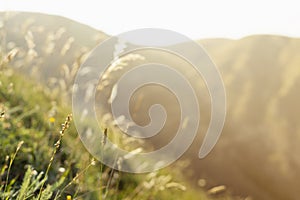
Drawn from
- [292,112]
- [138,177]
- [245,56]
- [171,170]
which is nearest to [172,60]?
[245,56]

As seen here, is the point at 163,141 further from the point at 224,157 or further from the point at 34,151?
the point at 34,151

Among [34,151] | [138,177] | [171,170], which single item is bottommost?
[171,170]

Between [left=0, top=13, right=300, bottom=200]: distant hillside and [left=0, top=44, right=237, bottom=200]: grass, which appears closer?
[left=0, top=44, right=237, bottom=200]: grass

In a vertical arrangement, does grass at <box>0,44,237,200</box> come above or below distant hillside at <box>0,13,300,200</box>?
above

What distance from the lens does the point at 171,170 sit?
877 cm

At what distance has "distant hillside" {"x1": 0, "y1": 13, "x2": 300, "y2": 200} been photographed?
12.6 m

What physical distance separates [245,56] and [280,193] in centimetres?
1730

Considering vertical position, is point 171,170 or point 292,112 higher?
point 171,170

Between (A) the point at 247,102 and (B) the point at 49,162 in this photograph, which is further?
(A) the point at 247,102

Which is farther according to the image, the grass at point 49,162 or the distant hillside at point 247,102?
the distant hillside at point 247,102

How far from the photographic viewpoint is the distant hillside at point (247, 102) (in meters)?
12.6

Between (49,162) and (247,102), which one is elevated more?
(49,162)

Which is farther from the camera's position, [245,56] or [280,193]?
[245,56]

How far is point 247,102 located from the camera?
2377 cm
